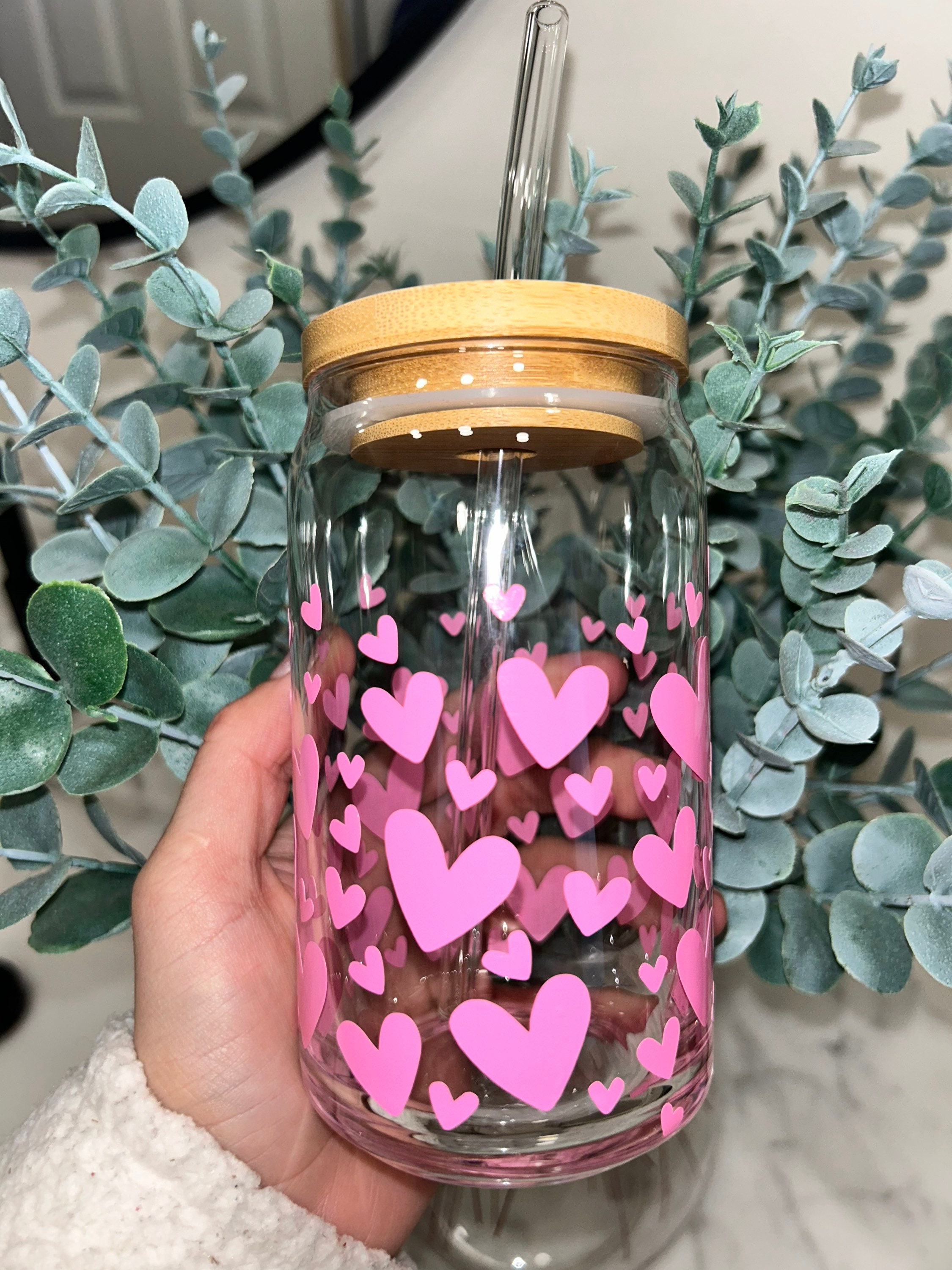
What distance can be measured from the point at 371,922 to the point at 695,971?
0.12 m

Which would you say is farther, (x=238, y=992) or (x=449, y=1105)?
(x=238, y=992)

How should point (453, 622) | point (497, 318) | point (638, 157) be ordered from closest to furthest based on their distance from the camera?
point (497, 318)
point (453, 622)
point (638, 157)

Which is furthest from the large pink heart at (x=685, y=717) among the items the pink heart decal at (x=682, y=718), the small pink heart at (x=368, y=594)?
the small pink heart at (x=368, y=594)

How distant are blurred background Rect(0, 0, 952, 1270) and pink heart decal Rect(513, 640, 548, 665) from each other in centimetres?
28

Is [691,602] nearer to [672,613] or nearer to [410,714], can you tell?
[672,613]

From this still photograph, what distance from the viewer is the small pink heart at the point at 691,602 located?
0.35 m

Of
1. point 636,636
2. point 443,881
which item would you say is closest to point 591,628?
point 636,636

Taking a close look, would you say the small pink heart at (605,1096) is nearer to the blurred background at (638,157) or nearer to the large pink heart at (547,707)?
the large pink heart at (547,707)

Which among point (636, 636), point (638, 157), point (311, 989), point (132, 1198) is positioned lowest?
point (132, 1198)

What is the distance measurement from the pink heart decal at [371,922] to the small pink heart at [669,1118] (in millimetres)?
121

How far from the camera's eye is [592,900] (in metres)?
0.31

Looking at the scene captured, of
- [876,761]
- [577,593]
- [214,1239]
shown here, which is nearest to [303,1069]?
[214,1239]

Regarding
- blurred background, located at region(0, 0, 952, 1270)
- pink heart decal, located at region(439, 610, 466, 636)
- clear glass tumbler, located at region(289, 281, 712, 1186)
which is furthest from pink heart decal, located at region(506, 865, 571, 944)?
blurred background, located at region(0, 0, 952, 1270)

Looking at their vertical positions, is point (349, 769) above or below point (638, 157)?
below
